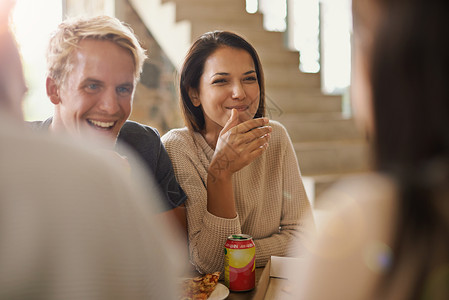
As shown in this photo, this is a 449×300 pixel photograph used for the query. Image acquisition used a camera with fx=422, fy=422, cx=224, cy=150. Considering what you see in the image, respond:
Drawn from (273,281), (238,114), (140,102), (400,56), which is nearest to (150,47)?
(140,102)

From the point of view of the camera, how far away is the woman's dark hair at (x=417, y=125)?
443 millimetres

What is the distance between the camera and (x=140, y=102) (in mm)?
3721

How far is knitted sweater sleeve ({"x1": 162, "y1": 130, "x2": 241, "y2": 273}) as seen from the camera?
49.0 inches

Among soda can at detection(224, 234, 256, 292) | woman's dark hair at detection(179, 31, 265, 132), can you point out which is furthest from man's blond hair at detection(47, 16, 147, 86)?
soda can at detection(224, 234, 256, 292)

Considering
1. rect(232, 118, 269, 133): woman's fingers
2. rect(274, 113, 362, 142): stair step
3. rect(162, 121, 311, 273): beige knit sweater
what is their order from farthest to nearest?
rect(274, 113, 362, 142): stair step < rect(232, 118, 269, 133): woman's fingers < rect(162, 121, 311, 273): beige knit sweater

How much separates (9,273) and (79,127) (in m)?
0.83

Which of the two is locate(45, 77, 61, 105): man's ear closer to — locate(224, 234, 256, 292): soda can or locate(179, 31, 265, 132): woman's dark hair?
locate(179, 31, 265, 132): woman's dark hair

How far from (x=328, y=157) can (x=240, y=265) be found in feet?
7.04

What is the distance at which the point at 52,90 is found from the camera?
1.19 m

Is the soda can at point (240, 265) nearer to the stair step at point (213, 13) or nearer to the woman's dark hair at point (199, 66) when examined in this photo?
the woman's dark hair at point (199, 66)

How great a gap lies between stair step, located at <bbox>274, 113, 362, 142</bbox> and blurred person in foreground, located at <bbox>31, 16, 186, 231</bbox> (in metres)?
1.97

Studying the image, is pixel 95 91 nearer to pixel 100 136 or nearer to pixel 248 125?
pixel 100 136

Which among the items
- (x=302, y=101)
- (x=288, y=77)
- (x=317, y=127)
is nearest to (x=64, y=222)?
(x=317, y=127)

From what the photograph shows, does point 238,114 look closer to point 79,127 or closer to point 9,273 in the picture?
point 79,127
